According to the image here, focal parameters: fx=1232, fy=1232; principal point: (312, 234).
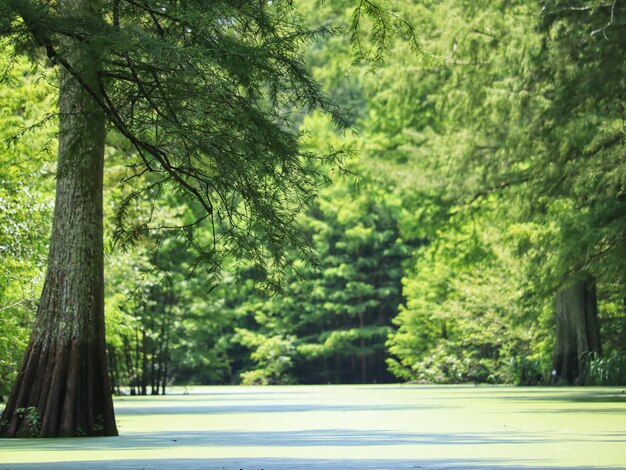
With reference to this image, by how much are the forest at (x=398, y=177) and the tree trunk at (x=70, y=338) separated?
71 centimetres

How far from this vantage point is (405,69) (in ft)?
99.6

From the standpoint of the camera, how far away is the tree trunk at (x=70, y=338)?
12.8 meters

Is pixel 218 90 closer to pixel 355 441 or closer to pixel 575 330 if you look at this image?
pixel 355 441

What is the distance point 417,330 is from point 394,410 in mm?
25509

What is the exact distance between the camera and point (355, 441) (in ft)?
38.1

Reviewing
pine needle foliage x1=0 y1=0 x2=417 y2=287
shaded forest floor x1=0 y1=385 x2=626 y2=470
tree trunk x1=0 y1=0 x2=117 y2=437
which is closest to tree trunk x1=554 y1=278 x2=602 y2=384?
shaded forest floor x1=0 y1=385 x2=626 y2=470

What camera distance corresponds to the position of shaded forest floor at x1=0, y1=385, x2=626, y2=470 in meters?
9.18

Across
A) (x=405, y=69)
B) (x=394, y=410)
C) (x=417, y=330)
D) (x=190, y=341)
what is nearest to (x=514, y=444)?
(x=394, y=410)

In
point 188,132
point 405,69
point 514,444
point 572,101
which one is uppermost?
point 405,69

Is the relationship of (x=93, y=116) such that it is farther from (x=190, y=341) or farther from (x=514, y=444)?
(x=190, y=341)

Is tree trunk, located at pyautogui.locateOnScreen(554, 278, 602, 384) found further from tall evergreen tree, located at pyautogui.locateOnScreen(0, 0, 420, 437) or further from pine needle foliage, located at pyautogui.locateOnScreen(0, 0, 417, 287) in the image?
pine needle foliage, located at pyautogui.locateOnScreen(0, 0, 417, 287)

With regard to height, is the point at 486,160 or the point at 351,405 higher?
the point at 486,160

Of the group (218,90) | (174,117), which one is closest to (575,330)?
(174,117)

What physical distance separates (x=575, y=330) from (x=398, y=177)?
5.55m
